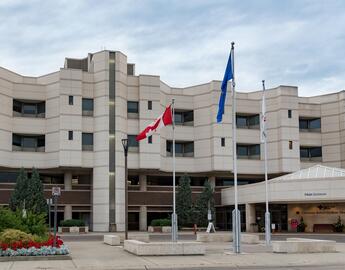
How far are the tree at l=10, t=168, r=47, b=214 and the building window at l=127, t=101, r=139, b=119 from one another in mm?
13624

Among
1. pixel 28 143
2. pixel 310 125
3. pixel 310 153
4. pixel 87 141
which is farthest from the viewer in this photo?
pixel 310 125

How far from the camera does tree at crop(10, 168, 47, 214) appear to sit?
64.0 meters

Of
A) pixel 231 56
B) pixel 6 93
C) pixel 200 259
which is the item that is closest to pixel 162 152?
pixel 6 93

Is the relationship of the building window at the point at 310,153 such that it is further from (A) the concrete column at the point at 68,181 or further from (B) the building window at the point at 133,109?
(A) the concrete column at the point at 68,181

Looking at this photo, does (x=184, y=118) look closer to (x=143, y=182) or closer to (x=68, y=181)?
(x=143, y=182)

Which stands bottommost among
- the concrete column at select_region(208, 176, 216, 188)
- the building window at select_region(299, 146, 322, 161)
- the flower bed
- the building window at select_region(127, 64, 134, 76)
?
the flower bed

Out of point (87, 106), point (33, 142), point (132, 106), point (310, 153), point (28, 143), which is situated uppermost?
point (132, 106)

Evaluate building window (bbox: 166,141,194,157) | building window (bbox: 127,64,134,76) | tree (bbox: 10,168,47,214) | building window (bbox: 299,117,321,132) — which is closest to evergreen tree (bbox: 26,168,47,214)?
tree (bbox: 10,168,47,214)

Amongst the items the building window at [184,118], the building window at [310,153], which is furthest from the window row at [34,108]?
the building window at [310,153]

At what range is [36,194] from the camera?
6462 cm

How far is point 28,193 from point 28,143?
843cm

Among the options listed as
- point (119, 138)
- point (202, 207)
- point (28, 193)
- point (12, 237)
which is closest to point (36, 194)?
point (28, 193)

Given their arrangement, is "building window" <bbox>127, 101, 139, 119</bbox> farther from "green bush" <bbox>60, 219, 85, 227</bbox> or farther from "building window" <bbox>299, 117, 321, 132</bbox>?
"building window" <bbox>299, 117, 321, 132</bbox>

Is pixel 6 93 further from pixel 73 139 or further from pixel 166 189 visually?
pixel 166 189
